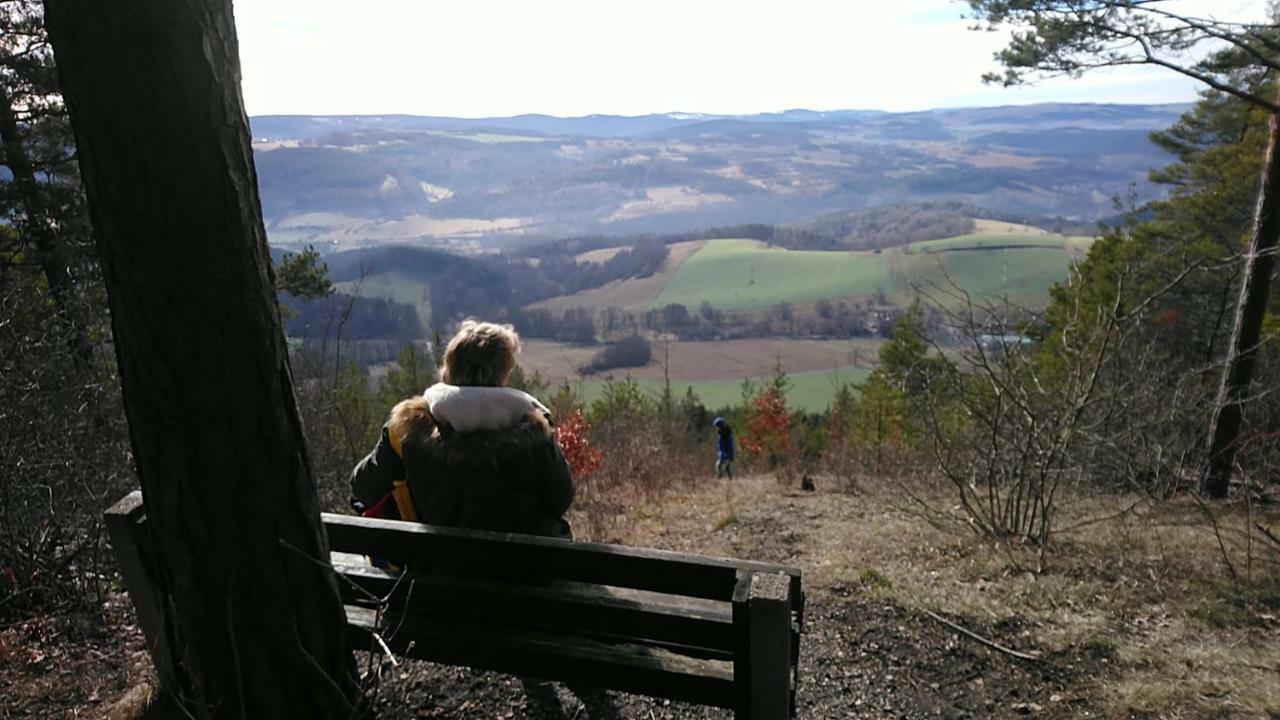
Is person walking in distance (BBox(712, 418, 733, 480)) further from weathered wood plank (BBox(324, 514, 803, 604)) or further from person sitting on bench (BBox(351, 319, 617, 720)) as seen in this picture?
weathered wood plank (BBox(324, 514, 803, 604))

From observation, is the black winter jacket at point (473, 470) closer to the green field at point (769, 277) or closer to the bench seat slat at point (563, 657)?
the bench seat slat at point (563, 657)

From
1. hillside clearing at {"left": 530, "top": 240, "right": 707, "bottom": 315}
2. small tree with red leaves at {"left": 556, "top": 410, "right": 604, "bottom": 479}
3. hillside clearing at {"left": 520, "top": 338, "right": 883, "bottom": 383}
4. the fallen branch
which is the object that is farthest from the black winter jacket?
hillside clearing at {"left": 530, "top": 240, "right": 707, "bottom": 315}

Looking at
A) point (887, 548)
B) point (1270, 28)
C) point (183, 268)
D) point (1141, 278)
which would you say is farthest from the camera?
point (1141, 278)

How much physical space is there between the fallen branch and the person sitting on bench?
2007 millimetres

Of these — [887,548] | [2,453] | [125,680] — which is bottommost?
[887,548]

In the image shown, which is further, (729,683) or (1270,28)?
(1270,28)

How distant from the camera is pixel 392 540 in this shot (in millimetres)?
2404

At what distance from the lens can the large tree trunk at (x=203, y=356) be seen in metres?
1.49

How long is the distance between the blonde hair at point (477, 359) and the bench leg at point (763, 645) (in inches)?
50.9

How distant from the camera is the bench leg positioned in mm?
1903

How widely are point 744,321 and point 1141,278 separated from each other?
84005 millimetres

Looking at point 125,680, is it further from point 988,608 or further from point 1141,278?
point 1141,278

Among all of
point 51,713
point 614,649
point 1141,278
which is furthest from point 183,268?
point 1141,278

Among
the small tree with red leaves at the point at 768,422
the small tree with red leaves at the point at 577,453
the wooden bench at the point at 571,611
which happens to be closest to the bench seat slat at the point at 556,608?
the wooden bench at the point at 571,611
